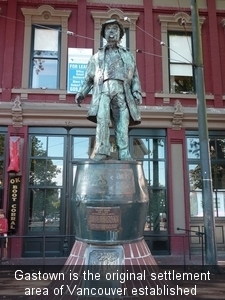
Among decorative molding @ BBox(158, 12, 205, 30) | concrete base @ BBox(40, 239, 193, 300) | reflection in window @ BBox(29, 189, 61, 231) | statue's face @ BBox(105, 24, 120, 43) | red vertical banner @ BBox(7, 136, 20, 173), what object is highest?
decorative molding @ BBox(158, 12, 205, 30)

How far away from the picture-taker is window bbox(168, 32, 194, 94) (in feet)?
40.7

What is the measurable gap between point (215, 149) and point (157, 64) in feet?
12.3

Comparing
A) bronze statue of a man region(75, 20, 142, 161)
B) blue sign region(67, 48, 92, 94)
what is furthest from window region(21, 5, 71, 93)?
bronze statue of a man region(75, 20, 142, 161)

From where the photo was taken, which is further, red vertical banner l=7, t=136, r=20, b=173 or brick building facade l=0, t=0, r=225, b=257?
brick building facade l=0, t=0, r=225, b=257

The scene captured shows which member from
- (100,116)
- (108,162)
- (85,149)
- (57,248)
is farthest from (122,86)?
(57,248)

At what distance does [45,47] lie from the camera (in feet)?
40.3

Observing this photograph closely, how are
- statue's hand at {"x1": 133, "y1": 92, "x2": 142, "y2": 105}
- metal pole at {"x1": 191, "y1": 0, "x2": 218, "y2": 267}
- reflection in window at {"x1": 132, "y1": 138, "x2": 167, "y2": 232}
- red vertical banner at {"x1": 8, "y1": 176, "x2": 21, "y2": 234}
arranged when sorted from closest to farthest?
statue's hand at {"x1": 133, "y1": 92, "x2": 142, "y2": 105} → metal pole at {"x1": 191, "y1": 0, "x2": 218, "y2": 267} → red vertical banner at {"x1": 8, "y1": 176, "x2": 21, "y2": 234} → reflection in window at {"x1": 132, "y1": 138, "x2": 167, "y2": 232}

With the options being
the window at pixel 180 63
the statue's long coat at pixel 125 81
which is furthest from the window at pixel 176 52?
the statue's long coat at pixel 125 81

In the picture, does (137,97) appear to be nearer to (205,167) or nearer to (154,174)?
(205,167)

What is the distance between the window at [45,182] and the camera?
10.9m

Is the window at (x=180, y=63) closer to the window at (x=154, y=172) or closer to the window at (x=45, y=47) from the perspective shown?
the window at (x=154, y=172)

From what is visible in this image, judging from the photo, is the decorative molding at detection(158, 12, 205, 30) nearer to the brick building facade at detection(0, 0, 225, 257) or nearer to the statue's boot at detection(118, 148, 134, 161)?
the brick building facade at detection(0, 0, 225, 257)

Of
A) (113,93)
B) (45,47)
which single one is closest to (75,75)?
(45,47)

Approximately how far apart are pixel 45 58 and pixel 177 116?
206 inches
